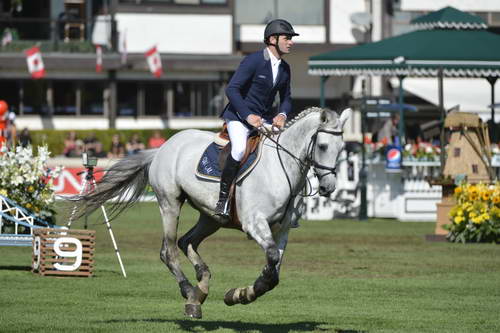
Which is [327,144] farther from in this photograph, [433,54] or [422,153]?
[422,153]

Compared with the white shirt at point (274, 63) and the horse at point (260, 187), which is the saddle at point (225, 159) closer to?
the horse at point (260, 187)

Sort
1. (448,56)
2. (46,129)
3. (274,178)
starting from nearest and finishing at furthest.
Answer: (274,178), (448,56), (46,129)

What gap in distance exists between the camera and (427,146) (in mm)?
30781

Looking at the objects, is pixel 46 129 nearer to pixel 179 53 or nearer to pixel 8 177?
pixel 179 53

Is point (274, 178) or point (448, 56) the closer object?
point (274, 178)

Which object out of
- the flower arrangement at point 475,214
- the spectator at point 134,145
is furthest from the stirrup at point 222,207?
the spectator at point 134,145

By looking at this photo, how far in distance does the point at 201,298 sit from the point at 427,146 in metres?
19.6

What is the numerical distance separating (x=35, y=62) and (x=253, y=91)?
34.0 meters

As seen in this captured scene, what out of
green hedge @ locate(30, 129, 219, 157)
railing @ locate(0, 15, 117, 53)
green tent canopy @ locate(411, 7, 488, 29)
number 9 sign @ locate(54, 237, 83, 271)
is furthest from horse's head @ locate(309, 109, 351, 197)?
railing @ locate(0, 15, 117, 53)

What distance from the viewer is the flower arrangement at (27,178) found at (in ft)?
58.9

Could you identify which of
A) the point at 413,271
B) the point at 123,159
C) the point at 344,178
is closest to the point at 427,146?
the point at 344,178

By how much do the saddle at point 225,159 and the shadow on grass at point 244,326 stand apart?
40.9 inches

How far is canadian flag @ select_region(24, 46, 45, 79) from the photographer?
44.6 metres

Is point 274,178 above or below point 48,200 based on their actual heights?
above
